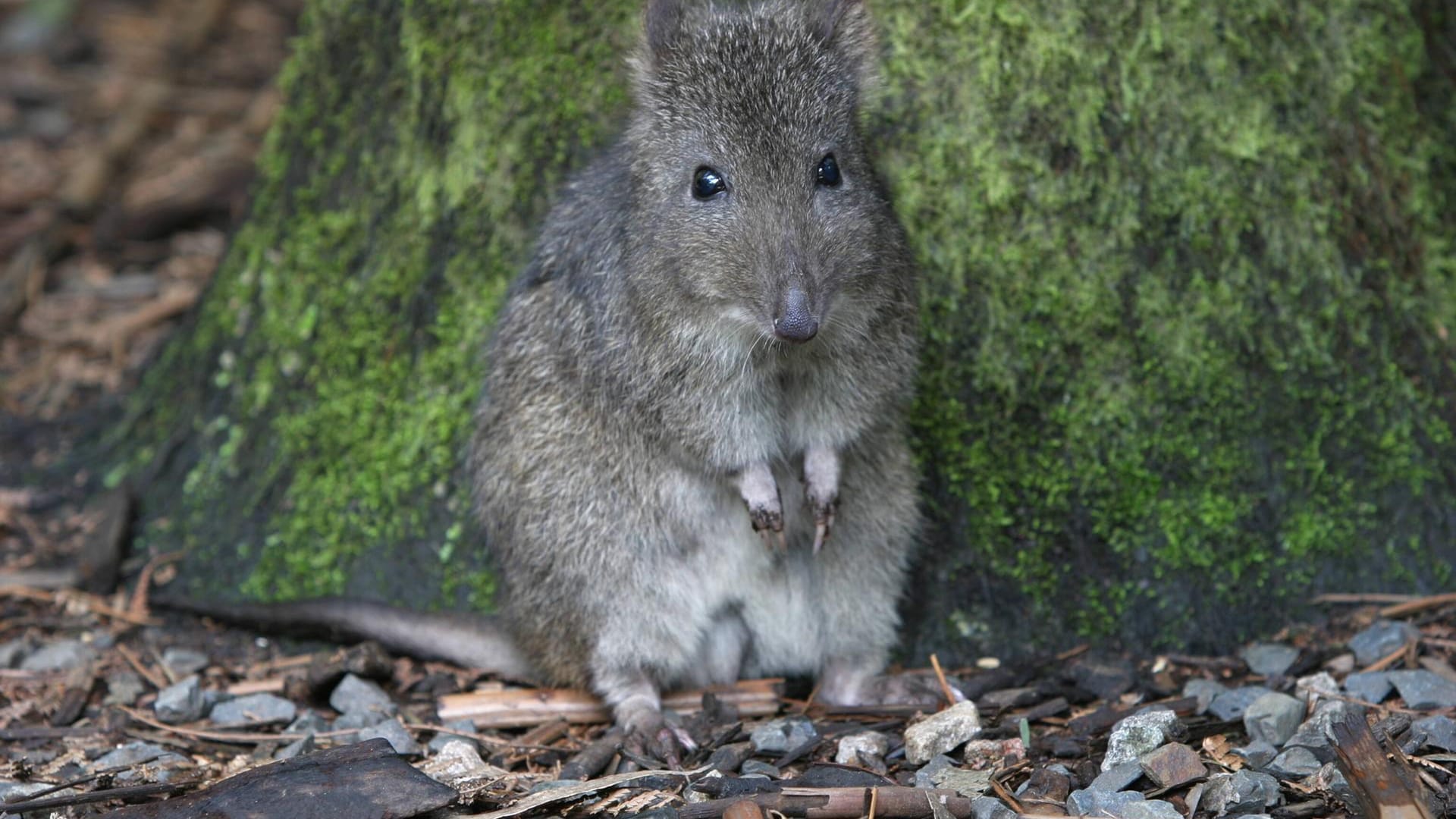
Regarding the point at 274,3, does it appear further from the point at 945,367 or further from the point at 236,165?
the point at 945,367

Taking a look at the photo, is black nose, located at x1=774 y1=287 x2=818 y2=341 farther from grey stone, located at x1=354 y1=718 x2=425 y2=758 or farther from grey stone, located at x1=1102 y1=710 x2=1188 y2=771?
grey stone, located at x1=354 y1=718 x2=425 y2=758

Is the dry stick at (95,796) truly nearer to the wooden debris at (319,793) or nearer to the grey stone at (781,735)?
the wooden debris at (319,793)

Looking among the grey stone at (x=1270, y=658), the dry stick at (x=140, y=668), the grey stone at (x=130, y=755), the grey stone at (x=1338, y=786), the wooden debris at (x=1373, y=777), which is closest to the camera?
the wooden debris at (x=1373, y=777)

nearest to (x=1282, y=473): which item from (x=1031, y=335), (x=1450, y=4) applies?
(x=1031, y=335)

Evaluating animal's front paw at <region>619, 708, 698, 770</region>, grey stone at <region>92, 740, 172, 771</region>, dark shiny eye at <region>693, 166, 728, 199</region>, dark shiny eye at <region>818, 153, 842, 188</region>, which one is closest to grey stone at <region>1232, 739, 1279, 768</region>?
animal's front paw at <region>619, 708, 698, 770</region>

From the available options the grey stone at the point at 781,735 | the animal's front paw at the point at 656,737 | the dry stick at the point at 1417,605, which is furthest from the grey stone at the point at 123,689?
the dry stick at the point at 1417,605
